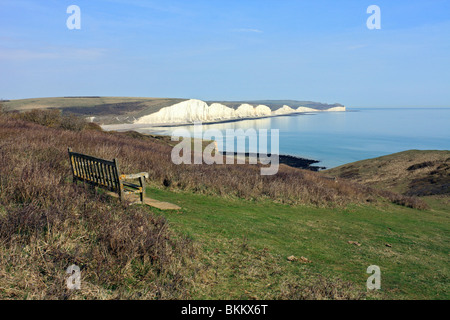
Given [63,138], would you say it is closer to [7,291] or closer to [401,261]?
[7,291]

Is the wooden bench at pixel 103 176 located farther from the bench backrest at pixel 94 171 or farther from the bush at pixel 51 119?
the bush at pixel 51 119

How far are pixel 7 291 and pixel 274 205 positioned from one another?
9.93 metres

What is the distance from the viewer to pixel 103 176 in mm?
8539

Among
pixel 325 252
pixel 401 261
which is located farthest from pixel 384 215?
pixel 325 252

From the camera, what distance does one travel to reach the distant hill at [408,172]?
27800 millimetres

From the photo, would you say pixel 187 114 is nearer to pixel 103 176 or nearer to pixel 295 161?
pixel 295 161

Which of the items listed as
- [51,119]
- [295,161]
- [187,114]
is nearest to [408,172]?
[295,161]

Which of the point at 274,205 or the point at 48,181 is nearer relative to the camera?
the point at 48,181

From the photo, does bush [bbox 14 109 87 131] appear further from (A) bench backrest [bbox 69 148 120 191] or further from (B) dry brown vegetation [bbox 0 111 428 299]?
(B) dry brown vegetation [bbox 0 111 428 299]

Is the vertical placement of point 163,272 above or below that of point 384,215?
above

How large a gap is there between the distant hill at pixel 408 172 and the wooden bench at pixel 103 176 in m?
22.8

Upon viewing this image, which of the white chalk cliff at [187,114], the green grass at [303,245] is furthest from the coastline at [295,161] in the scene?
the white chalk cliff at [187,114]

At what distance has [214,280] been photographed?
5.44 metres
